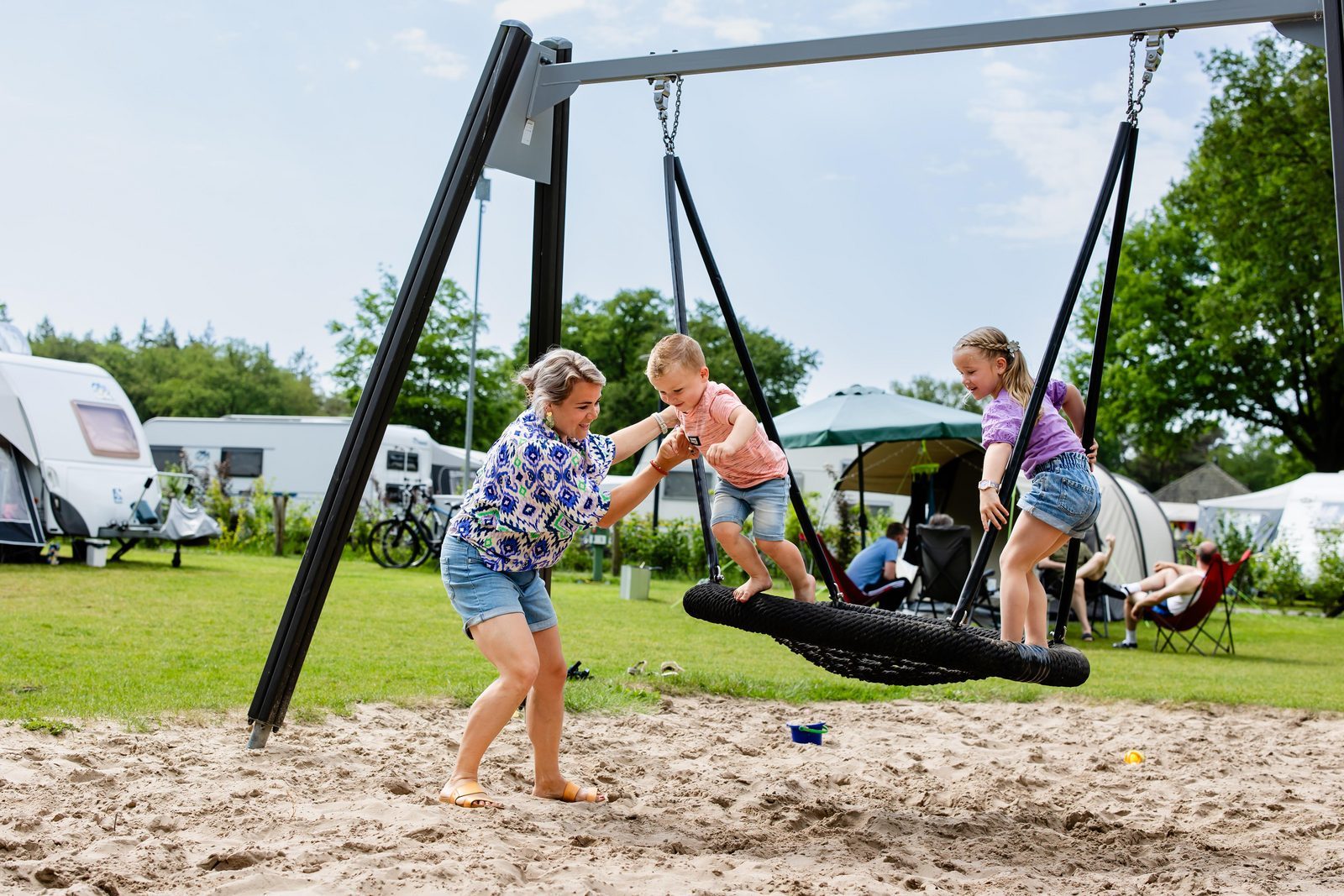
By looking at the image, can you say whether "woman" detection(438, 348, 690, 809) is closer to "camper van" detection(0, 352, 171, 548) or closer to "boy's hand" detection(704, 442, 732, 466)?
"boy's hand" detection(704, 442, 732, 466)

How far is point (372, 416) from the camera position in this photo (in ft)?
15.1

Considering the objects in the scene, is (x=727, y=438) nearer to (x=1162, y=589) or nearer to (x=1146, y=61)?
(x=1146, y=61)

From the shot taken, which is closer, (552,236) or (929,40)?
(929,40)

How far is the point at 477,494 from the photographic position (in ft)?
12.5

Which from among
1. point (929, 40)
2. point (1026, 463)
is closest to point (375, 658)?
point (1026, 463)

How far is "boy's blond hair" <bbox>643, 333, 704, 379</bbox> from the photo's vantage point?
4254mm

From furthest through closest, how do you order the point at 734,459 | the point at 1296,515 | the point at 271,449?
the point at 271,449 < the point at 1296,515 < the point at 734,459

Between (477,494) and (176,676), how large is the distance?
3194mm

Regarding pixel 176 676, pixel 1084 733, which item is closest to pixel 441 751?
pixel 176 676

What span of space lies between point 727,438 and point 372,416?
1.44 metres

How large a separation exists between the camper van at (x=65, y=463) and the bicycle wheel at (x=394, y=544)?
12.3 feet

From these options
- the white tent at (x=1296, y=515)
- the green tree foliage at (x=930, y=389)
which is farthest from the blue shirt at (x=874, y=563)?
the green tree foliage at (x=930, y=389)

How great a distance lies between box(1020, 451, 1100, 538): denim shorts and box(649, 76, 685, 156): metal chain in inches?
79.0

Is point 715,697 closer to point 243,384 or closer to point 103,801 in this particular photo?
point 103,801
